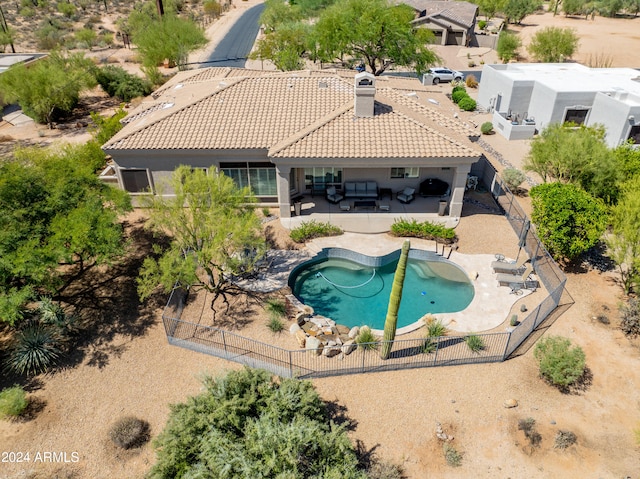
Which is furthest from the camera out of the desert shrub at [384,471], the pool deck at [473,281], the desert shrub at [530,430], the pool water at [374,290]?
the pool water at [374,290]

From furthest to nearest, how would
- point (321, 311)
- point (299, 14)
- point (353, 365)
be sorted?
point (299, 14), point (321, 311), point (353, 365)

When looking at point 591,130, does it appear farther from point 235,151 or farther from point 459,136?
point 235,151

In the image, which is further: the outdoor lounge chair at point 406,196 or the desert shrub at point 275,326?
the outdoor lounge chair at point 406,196

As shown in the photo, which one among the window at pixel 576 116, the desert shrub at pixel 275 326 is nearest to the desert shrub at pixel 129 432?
the desert shrub at pixel 275 326

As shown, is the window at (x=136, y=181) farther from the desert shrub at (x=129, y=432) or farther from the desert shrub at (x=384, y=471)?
the desert shrub at (x=384, y=471)

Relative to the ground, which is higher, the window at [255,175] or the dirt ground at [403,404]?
the window at [255,175]

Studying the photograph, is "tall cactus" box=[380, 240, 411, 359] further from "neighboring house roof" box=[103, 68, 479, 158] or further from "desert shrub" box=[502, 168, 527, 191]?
"desert shrub" box=[502, 168, 527, 191]

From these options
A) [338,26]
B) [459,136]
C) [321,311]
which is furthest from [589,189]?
[338,26]

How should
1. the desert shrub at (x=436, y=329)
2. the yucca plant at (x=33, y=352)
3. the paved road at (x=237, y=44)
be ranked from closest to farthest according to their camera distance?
1. the yucca plant at (x=33, y=352)
2. the desert shrub at (x=436, y=329)
3. the paved road at (x=237, y=44)
